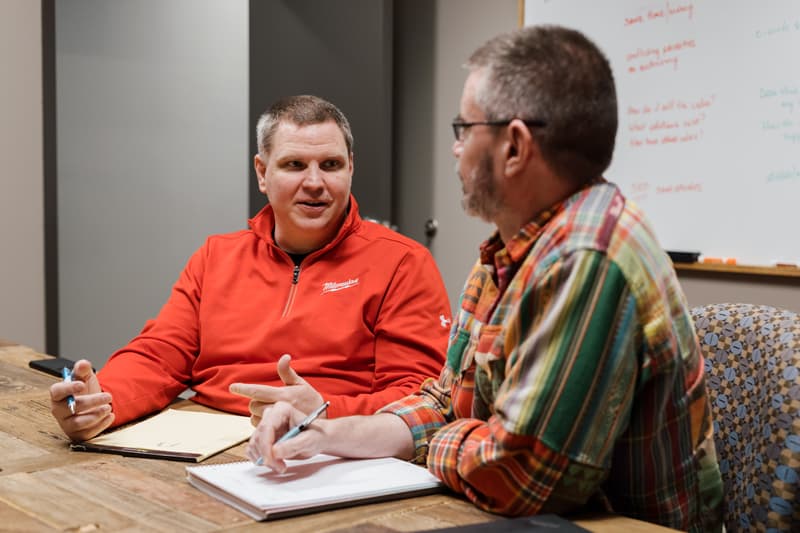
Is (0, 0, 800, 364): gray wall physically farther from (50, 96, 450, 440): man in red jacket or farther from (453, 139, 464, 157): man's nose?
(453, 139, 464, 157): man's nose

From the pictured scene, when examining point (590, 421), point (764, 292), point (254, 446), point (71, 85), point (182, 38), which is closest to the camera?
point (590, 421)

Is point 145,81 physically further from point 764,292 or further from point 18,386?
point 764,292

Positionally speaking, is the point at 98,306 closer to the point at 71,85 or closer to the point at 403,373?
the point at 71,85

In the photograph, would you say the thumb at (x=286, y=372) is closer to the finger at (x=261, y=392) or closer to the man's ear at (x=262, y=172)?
the finger at (x=261, y=392)

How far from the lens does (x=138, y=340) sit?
1.74 m

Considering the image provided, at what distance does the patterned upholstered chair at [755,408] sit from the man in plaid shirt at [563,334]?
8cm

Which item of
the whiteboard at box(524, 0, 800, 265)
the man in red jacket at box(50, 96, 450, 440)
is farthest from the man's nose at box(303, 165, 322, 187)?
the whiteboard at box(524, 0, 800, 265)

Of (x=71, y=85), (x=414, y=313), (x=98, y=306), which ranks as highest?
(x=71, y=85)

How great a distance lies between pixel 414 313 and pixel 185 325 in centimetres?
53

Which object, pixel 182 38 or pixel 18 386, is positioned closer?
pixel 18 386

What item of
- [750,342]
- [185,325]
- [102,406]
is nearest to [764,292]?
[750,342]

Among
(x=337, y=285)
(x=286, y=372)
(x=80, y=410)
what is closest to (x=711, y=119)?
(x=337, y=285)

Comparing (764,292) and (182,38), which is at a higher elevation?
(182,38)

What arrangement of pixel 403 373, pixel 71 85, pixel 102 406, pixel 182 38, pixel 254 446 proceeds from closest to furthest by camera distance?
pixel 254 446
pixel 102 406
pixel 403 373
pixel 71 85
pixel 182 38
